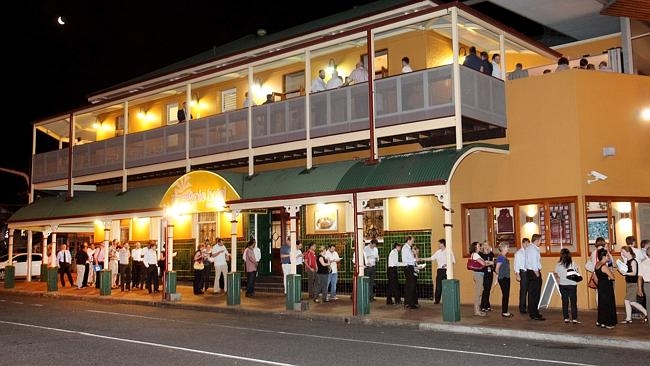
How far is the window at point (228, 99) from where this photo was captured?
2562cm

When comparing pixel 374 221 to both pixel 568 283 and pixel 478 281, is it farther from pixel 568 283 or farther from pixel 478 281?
pixel 568 283

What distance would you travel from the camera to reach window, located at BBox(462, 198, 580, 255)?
16.7m

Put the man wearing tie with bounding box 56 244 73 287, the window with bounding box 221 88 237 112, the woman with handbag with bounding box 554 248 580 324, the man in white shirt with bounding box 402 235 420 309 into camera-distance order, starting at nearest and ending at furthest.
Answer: the woman with handbag with bounding box 554 248 580 324 < the man in white shirt with bounding box 402 235 420 309 < the window with bounding box 221 88 237 112 < the man wearing tie with bounding box 56 244 73 287

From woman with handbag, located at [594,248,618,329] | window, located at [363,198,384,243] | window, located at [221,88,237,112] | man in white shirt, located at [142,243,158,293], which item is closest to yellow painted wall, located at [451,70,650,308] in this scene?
woman with handbag, located at [594,248,618,329]

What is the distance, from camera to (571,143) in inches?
656

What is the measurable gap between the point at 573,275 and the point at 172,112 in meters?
19.2

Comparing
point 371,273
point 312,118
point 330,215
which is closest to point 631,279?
point 371,273

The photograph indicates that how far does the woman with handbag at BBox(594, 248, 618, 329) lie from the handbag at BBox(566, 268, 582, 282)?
1.23 feet

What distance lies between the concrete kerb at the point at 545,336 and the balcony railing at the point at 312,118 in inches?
213

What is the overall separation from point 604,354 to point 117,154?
807 inches

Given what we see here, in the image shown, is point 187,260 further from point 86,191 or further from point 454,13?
point 454,13

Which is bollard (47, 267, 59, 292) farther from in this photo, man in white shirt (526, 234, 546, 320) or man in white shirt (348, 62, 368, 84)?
man in white shirt (526, 234, 546, 320)

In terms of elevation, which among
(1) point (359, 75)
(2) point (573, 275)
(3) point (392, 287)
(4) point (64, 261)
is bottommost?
(3) point (392, 287)

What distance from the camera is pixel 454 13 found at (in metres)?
16.3
